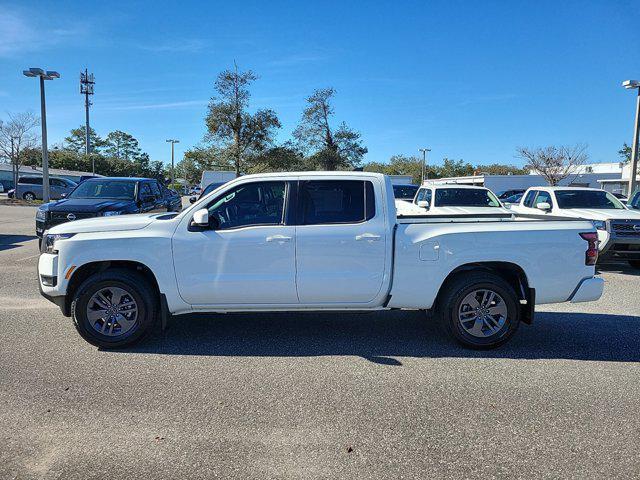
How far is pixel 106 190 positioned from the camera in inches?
443

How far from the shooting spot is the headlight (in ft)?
15.9

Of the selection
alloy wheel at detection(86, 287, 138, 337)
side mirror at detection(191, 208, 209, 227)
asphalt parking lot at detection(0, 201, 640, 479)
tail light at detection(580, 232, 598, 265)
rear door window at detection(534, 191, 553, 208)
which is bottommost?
asphalt parking lot at detection(0, 201, 640, 479)

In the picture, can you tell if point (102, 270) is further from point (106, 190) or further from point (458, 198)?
point (458, 198)

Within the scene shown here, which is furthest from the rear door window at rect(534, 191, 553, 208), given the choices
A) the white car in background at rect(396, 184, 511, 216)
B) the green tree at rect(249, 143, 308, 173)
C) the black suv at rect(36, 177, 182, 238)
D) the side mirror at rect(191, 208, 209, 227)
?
the green tree at rect(249, 143, 308, 173)

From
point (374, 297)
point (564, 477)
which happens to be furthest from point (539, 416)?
point (374, 297)

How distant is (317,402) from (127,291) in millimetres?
2297

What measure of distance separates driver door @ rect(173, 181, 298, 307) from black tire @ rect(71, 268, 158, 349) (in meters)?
0.38

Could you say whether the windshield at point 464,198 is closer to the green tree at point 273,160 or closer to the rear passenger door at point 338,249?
the rear passenger door at point 338,249

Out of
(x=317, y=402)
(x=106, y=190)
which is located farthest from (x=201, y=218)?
(x=106, y=190)

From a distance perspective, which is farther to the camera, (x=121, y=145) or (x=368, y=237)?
(x=121, y=145)

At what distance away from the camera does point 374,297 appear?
486 centimetres

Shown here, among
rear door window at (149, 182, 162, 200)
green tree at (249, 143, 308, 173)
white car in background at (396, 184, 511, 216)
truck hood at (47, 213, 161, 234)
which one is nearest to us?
truck hood at (47, 213, 161, 234)

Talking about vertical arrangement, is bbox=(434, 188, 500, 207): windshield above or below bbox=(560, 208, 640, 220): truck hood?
above

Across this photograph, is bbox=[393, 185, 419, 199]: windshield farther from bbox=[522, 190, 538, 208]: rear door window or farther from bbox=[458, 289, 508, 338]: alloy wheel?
bbox=[458, 289, 508, 338]: alloy wheel
